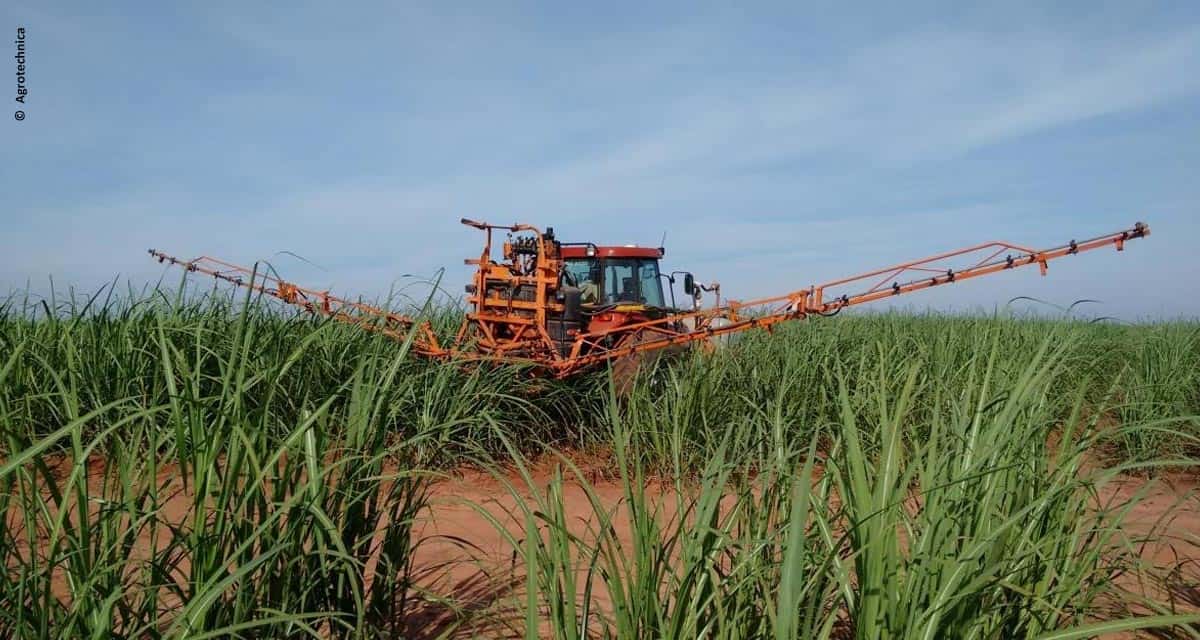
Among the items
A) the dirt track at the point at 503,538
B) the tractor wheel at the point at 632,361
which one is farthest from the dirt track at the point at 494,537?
the tractor wheel at the point at 632,361

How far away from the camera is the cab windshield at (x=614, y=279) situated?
7.97 m

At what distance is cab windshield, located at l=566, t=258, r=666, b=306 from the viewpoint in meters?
7.97

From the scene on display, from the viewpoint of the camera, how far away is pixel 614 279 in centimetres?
807

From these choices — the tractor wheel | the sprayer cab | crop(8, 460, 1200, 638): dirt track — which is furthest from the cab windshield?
crop(8, 460, 1200, 638): dirt track

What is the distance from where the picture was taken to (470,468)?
5.59 metres

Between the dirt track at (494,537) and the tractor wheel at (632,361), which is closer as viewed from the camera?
the dirt track at (494,537)

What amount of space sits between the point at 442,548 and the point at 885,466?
236 centimetres

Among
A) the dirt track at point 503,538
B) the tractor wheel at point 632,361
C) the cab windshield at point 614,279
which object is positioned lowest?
the dirt track at point 503,538

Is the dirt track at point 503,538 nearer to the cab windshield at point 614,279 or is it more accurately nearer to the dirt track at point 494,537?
the dirt track at point 494,537

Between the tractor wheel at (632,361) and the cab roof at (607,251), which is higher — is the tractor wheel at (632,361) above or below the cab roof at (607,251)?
below

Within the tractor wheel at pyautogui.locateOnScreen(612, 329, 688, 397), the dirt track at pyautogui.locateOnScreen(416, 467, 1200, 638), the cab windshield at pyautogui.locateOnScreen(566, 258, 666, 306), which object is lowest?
the dirt track at pyautogui.locateOnScreen(416, 467, 1200, 638)

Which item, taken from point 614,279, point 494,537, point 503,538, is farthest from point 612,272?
point 503,538

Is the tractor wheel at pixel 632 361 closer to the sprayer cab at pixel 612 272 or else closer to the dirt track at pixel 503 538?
the dirt track at pixel 503 538

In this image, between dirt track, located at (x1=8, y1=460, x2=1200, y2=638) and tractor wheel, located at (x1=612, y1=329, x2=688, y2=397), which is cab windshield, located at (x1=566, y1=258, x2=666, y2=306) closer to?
tractor wheel, located at (x1=612, y1=329, x2=688, y2=397)
